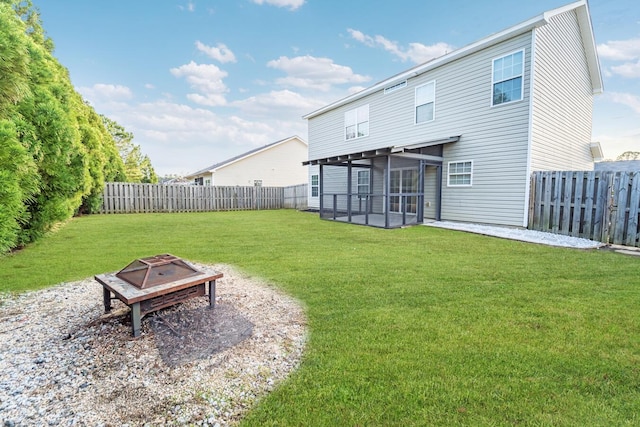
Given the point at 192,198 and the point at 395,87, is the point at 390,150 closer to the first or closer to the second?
the point at 395,87

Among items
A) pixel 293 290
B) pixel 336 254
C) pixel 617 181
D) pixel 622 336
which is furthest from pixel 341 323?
pixel 617 181

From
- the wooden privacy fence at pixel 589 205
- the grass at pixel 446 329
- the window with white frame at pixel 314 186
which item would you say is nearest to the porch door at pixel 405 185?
the wooden privacy fence at pixel 589 205

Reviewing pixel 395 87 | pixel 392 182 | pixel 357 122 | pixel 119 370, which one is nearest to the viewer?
pixel 119 370

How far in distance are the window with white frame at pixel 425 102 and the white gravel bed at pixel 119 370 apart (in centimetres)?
1048

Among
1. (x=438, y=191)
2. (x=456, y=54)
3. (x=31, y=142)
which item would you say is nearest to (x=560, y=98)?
(x=456, y=54)

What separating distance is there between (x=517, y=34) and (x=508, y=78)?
3.92 ft

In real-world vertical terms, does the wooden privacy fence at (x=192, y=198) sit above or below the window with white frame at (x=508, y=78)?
below

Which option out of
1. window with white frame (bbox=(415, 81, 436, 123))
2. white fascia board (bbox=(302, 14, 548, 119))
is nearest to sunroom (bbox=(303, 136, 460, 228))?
window with white frame (bbox=(415, 81, 436, 123))

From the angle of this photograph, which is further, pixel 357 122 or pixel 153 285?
pixel 357 122

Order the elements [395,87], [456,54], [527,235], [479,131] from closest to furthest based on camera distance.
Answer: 1. [527,235]
2. [479,131]
3. [456,54]
4. [395,87]

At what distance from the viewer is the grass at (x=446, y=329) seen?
185 centimetres

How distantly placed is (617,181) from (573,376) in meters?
7.32

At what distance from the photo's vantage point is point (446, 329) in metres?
2.88

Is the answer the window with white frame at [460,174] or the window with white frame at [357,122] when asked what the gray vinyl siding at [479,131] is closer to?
the window with white frame at [460,174]
